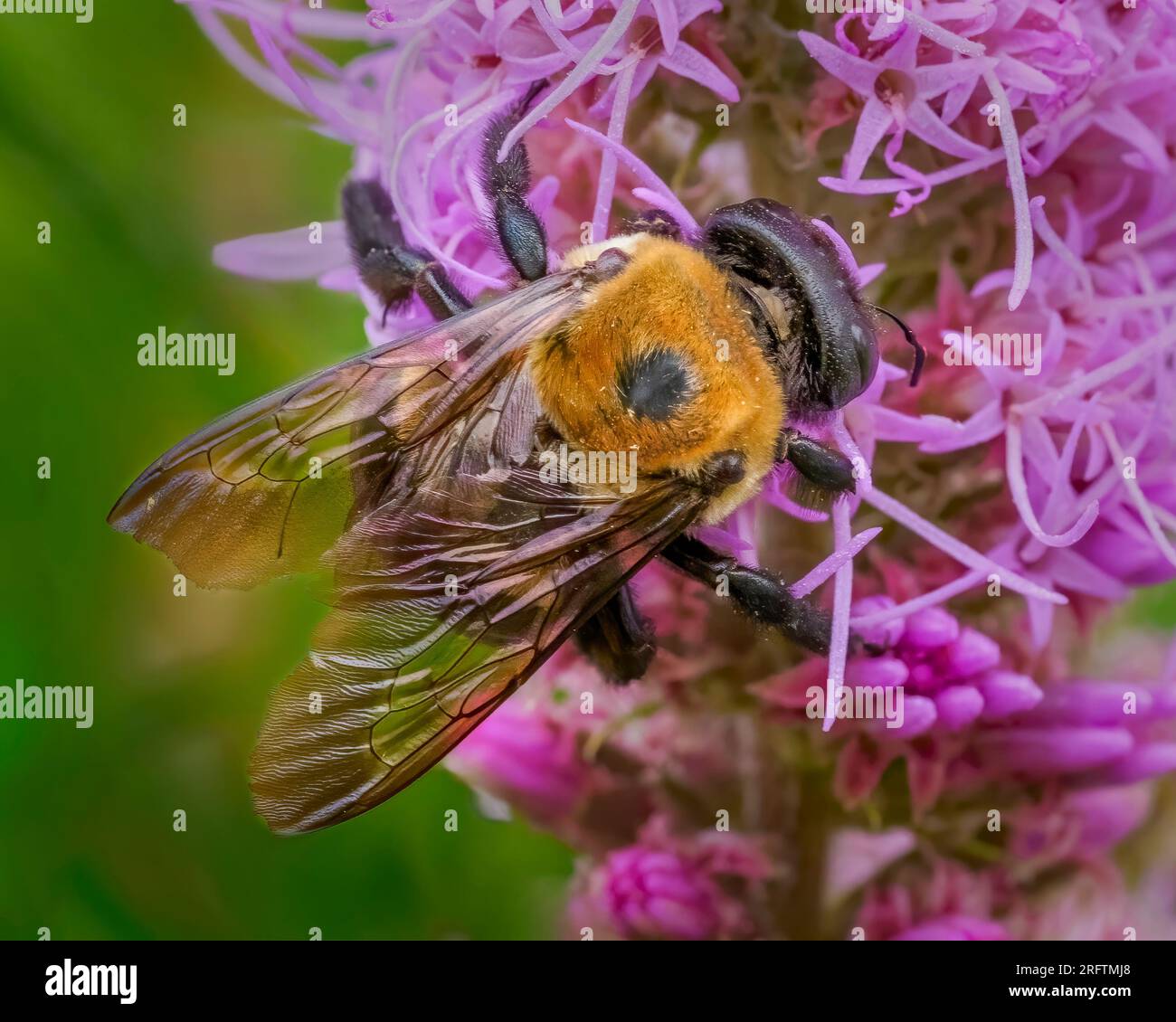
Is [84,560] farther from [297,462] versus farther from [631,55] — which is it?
[631,55]

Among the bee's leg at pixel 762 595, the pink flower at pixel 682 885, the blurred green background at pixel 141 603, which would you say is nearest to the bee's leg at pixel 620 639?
the bee's leg at pixel 762 595

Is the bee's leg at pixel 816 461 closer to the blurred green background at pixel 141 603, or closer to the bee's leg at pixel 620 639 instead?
the bee's leg at pixel 620 639

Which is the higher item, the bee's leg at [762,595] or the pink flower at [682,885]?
the bee's leg at [762,595]

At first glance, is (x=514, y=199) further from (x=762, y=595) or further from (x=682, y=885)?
(x=682, y=885)

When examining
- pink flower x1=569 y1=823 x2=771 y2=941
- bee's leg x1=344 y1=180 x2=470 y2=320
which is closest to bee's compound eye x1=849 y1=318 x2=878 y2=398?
bee's leg x1=344 y1=180 x2=470 y2=320

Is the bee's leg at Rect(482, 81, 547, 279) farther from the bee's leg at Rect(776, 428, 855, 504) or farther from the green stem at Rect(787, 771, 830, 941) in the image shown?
the green stem at Rect(787, 771, 830, 941)
